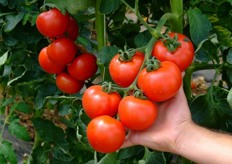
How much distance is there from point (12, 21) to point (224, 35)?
560mm

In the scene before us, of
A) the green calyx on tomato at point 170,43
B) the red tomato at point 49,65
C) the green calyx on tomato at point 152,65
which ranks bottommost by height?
the red tomato at point 49,65

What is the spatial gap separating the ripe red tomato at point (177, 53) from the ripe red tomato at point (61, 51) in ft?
0.83

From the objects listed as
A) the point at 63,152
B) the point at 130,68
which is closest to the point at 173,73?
the point at 130,68

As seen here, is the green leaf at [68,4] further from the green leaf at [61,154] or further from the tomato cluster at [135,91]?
the green leaf at [61,154]

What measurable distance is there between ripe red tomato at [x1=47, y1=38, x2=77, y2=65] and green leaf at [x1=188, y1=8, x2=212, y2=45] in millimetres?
288

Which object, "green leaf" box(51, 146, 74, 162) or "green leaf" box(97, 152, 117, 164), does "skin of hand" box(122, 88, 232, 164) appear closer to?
"green leaf" box(97, 152, 117, 164)

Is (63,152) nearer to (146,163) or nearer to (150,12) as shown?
(146,163)

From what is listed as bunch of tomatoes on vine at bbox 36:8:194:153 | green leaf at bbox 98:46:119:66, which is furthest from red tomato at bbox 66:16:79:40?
bunch of tomatoes on vine at bbox 36:8:194:153

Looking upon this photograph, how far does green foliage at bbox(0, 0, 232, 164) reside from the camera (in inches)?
41.2

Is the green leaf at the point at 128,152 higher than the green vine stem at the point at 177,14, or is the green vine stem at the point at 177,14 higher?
the green vine stem at the point at 177,14

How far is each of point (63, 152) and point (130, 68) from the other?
0.64 m

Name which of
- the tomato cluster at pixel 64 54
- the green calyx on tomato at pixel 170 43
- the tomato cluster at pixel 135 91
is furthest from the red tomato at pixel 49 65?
the green calyx on tomato at pixel 170 43

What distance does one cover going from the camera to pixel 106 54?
104 cm

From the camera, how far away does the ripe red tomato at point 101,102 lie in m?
0.88
